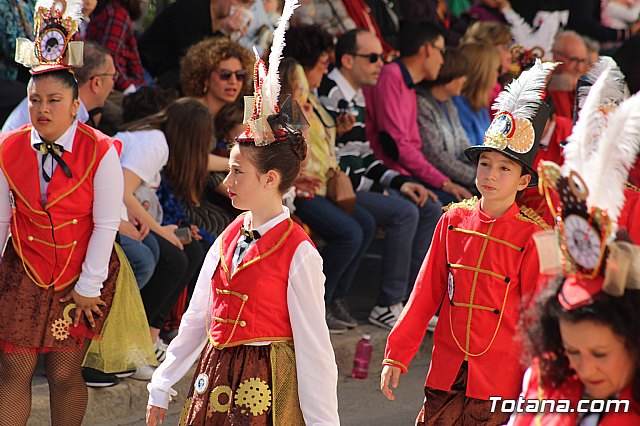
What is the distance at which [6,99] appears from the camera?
6.67 metres

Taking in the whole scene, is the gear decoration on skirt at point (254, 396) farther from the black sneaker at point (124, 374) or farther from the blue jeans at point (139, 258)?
the black sneaker at point (124, 374)

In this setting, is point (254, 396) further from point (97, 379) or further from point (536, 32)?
point (536, 32)

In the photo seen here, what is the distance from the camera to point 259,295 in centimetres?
405

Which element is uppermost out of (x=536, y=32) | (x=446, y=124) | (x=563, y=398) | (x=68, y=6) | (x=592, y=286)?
(x=536, y=32)

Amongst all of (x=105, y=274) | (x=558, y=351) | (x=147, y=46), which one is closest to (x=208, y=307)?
(x=105, y=274)

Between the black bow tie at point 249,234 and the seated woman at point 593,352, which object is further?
the black bow tie at point 249,234

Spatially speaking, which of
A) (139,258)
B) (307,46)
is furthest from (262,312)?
(307,46)

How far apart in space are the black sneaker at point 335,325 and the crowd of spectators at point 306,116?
11 millimetres

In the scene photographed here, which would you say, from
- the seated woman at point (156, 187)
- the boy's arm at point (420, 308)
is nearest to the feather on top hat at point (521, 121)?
the boy's arm at point (420, 308)

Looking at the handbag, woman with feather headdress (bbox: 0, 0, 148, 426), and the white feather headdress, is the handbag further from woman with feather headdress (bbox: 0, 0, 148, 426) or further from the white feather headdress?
the white feather headdress

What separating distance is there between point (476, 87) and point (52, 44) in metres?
4.67

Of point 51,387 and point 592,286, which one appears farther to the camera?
point 51,387

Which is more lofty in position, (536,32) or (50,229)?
(536,32)

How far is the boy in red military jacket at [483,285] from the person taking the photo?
14.6ft
